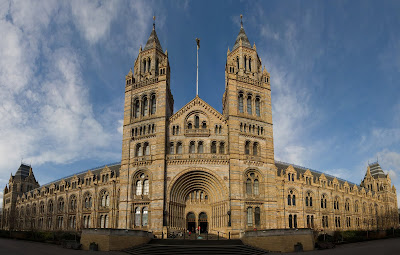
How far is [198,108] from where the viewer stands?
50.0 meters

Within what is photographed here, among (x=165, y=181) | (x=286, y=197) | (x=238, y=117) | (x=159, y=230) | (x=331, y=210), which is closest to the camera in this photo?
(x=159, y=230)

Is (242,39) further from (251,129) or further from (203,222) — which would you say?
(203,222)

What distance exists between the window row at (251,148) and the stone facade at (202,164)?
153mm

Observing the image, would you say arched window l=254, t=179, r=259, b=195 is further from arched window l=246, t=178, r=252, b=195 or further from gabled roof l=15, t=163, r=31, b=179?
gabled roof l=15, t=163, r=31, b=179

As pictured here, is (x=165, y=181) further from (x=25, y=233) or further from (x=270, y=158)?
(x=25, y=233)

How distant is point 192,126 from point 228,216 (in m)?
14.5

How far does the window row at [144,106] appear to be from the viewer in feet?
166

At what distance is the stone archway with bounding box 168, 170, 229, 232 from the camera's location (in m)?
45.1

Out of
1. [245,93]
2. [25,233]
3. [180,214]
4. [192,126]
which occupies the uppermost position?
[245,93]

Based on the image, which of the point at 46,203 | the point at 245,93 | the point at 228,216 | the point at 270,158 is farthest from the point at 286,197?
the point at 46,203

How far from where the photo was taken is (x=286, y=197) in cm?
5644

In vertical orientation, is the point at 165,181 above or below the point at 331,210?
above

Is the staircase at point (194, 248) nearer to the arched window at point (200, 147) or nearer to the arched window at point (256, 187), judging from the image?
the arched window at point (256, 187)

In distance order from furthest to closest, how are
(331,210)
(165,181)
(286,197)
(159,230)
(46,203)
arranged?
(46,203) < (331,210) < (286,197) < (165,181) < (159,230)
